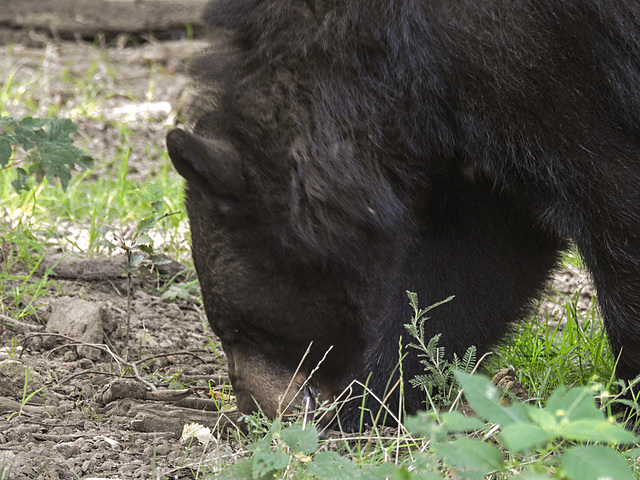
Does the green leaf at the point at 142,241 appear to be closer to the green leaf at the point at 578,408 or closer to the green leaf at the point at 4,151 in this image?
the green leaf at the point at 4,151

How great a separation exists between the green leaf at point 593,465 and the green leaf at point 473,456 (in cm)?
13

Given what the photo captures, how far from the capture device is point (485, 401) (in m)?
1.61

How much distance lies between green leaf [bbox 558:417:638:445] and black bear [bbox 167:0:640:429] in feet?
3.35

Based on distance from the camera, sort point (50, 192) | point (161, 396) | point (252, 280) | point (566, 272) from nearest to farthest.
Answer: point (252, 280), point (161, 396), point (566, 272), point (50, 192)

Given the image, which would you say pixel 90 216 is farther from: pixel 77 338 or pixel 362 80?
pixel 362 80

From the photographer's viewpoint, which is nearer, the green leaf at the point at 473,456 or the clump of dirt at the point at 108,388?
the green leaf at the point at 473,456

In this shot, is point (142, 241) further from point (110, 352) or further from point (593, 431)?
point (593, 431)

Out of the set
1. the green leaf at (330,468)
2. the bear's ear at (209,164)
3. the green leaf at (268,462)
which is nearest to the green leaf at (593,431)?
the green leaf at (330,468)

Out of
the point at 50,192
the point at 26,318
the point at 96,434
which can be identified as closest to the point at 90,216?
the point at 50,192

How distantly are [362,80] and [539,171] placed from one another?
598 millimetres

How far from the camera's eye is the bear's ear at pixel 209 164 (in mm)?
2590

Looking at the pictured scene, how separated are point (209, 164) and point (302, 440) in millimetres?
996

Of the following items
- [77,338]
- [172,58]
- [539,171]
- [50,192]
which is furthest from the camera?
[172,58]

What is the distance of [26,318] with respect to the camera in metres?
3.53
